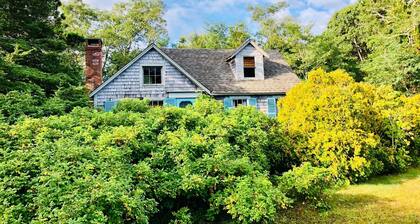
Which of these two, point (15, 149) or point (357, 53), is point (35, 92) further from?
point (357, 53)

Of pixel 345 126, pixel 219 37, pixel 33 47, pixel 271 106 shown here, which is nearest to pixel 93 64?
pixel 33 47

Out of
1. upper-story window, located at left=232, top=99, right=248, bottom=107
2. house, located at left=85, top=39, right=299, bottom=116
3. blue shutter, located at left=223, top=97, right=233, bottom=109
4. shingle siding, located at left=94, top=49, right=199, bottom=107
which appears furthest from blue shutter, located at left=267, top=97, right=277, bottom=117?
shingle siding, located at left=94, top=49, right=199, bottom=107

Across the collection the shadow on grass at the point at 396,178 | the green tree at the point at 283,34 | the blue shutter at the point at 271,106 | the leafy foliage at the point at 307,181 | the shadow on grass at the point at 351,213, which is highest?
the green tree at the point at 283,34

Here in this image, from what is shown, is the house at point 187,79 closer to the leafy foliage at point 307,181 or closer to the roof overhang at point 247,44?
the roof overhang at point 247,44

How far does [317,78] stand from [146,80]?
429 inches

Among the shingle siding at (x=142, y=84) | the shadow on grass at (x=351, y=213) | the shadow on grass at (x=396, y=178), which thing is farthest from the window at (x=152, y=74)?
the shadow on grass at (x=351, y=213)

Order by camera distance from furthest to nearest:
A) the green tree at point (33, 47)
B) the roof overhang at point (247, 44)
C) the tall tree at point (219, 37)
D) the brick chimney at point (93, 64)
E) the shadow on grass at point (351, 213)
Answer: the tall tree at point (219, 37) → the roof overhang at point (247, 44) → the brick chimney at point (93, 64) → the green tree at point (33, 47) → the shadow on grass at point (351, 213)

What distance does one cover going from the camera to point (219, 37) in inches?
1515

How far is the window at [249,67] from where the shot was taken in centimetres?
2023

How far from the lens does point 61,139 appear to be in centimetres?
506

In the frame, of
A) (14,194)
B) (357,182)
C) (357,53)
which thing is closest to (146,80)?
(357,182)

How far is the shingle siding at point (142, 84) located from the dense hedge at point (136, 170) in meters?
11.2

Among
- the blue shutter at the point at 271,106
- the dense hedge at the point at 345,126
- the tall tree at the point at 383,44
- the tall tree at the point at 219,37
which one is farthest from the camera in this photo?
the tall tree at the point at 219,37

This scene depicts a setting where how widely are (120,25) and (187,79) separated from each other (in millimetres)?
19024
